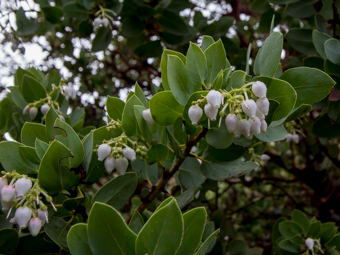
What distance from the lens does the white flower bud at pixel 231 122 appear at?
3.40 ft

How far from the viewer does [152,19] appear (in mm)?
2391

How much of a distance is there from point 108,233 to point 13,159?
0.50 metres

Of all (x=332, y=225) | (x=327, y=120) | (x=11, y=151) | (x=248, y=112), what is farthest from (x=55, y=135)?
(x=332, y=225)

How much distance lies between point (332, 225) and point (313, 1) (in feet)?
4.11

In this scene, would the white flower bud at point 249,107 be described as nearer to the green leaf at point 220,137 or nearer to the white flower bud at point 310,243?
the green leaf at point 220,137

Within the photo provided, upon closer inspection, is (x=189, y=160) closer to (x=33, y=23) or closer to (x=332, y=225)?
(x=332, y=225)

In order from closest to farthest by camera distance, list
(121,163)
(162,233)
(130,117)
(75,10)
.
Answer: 1. (162,233)
2. (130,117)
3. (121,163)
4. (75,10)


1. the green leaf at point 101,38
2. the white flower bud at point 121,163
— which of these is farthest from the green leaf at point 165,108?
the green leaf at point 101,38

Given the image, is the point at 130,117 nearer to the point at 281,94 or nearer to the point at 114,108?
the point at 114,108

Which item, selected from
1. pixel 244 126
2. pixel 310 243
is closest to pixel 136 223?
pixel 244 126

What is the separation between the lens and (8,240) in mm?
1212

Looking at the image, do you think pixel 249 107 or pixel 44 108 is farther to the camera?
pixel 44 108

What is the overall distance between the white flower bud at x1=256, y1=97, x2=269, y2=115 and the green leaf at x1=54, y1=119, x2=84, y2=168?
0.57 meters

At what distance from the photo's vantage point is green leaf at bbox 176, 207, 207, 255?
95 centimetres
